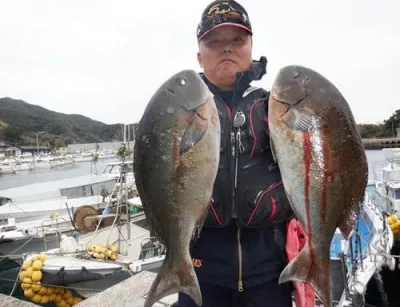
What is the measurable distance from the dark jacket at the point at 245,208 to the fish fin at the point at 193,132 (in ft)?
1.86

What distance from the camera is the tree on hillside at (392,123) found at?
6574cm

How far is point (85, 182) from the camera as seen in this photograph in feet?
79.5

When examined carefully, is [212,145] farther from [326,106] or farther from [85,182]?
[85,182]

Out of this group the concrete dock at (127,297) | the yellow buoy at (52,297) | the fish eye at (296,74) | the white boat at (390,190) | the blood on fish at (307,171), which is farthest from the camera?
the white boat at (390,190)

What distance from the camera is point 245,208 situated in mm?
2441

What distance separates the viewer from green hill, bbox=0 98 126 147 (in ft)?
436

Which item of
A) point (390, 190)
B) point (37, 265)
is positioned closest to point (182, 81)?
point (37, 265)

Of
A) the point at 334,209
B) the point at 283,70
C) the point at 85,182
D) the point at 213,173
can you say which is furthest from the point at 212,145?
the point at 85,182

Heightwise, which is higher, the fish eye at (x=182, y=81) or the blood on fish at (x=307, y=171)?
the fish eye at (x=182, y=81)

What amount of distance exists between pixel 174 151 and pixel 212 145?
22 cm

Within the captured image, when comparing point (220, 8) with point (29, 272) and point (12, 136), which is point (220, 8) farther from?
point (12, 136)

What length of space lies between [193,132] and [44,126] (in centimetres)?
17038

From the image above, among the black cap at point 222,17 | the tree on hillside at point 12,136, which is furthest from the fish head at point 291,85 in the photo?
the tree on hillside at point 12,136

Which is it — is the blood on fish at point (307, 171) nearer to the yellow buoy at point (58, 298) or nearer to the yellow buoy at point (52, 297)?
the yellow buoy at point (52, 297)
